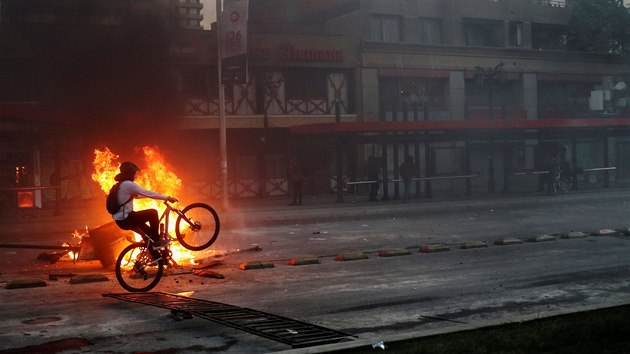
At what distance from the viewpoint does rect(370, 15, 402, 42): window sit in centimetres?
3894

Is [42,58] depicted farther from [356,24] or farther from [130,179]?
[356,24]

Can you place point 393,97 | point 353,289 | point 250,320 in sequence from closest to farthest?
point 250,320 → point 353,289 → point 393,97

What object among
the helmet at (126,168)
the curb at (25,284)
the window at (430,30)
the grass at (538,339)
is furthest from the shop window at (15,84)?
the grass at (538,339)

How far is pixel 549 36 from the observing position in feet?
147

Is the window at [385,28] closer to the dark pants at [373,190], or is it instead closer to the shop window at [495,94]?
the shop window at [495,94]

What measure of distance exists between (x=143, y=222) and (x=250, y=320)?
2.64 m

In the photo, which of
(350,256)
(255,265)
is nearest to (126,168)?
(255,265)

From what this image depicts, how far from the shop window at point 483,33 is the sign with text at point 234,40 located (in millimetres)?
22000

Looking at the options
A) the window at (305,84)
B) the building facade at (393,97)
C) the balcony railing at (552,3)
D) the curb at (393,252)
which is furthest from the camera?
the balcony railing at (552,3)

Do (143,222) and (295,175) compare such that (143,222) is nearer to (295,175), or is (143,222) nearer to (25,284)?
(25,284)

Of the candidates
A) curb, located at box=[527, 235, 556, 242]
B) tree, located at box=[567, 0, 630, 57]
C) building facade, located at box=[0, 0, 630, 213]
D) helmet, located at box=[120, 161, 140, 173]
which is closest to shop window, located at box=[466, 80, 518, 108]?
building facade, located at box=[0, 0, 630, 213]

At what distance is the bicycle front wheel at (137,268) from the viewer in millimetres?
9641

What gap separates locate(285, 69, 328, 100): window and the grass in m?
27.9

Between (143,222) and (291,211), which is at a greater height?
(143,222)
